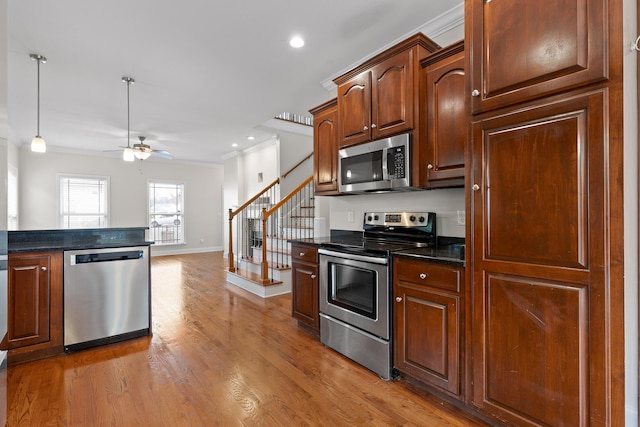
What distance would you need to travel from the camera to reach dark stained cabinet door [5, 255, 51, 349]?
2.36 metres

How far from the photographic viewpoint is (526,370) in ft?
4.74

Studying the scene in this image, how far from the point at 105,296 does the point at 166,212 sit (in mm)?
6432

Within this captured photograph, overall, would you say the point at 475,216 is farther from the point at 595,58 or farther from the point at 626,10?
the point at 626,10

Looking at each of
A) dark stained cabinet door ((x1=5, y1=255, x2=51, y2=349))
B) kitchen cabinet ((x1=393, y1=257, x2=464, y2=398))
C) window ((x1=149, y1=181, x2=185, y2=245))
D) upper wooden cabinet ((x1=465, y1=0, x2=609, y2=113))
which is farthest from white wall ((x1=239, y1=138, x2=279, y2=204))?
upper wooden cabinet ((x1=465, y1=0, x2=609, y2=113))

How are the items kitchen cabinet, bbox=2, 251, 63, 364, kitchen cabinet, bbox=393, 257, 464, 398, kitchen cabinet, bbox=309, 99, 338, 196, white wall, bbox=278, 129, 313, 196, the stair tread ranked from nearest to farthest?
kitchen cabinet, bbox=393, 257, 464, 398 → kitchen cabinet, bbox=2, 251, 63, 364 → kitchen cabinet, bbox=309, 99, 338, 196 → the stair tread → white wall, bbox=278, 129, 313, 196

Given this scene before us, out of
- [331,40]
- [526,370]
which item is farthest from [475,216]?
[331,40]

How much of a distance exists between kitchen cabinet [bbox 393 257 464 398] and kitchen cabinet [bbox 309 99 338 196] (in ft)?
4.33

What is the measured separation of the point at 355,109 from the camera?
2699 millimetres

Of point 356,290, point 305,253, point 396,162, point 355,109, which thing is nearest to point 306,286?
point 305,253

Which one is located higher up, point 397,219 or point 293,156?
point 293,156

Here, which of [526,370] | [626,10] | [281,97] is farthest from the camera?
[281,97]

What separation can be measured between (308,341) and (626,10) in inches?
115

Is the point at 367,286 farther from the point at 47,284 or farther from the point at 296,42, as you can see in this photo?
the point at 47,284

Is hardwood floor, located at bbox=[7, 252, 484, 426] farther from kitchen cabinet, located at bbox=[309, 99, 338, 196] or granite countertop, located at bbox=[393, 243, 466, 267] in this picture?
kitchen cabinet, located at bbox=[309, 99, 338, 196]
